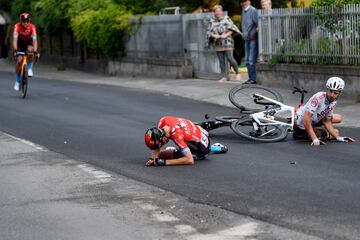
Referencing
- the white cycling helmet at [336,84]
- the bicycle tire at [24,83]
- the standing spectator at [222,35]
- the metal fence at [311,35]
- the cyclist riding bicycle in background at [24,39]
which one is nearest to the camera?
the white cycling helmet at [336,84]

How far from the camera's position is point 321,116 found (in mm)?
12023

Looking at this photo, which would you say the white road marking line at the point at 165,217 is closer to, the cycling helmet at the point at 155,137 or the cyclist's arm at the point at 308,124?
the cycling helmet at the point at 155,137

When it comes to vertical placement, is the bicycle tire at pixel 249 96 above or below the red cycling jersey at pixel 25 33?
below

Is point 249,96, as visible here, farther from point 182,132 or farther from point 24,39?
point 24,39

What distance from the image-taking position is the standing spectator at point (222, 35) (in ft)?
72.0

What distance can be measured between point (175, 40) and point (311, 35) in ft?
22.5

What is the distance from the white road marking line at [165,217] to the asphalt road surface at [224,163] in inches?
23.7

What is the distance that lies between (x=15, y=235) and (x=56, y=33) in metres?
27.5

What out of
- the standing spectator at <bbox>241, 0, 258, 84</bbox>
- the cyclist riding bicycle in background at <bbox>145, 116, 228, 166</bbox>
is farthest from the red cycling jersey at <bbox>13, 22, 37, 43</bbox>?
the cyclist riding bicycle in background at <bbox>145, 116, 228, 166</bbox>

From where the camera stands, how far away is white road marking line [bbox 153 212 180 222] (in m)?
7.88

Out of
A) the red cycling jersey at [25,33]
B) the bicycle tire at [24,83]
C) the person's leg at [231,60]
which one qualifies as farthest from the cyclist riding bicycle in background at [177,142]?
the person's leg at [231,60]

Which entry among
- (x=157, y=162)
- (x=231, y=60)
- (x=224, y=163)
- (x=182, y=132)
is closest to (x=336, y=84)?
(x=224, y=163)

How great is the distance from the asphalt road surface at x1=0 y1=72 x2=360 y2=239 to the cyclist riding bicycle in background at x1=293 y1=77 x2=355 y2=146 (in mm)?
218

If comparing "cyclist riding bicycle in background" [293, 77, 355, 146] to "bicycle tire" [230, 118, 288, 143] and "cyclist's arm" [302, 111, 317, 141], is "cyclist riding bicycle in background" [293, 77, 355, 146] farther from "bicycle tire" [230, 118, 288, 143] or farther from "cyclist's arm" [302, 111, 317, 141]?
"bicycle tire" [230, 118, 288, 143]
